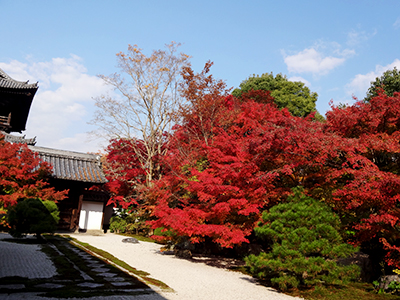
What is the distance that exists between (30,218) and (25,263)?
4255 mm

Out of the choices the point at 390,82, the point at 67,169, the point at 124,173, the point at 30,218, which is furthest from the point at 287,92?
the point at 30,218

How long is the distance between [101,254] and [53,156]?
452 inches

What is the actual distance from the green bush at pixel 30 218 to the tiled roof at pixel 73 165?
5.84 metres

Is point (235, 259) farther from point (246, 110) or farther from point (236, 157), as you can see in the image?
point (246, 110)

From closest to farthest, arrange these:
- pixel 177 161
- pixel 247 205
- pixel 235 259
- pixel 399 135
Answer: pixel 399 135, pixel 247 205, pixel 235 259, pixel 177 161

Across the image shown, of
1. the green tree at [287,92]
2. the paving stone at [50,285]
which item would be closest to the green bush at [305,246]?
the paving stone at [50,285]

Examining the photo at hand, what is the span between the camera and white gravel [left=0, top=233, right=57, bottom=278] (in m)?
6.93

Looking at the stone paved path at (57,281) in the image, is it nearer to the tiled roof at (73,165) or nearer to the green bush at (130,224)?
the tiled roof at (73,165)

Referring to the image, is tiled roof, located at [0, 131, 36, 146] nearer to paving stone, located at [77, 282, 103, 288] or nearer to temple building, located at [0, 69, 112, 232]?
temple building, located at [0, 69, 112, 232]

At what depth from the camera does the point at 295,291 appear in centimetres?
→ 739

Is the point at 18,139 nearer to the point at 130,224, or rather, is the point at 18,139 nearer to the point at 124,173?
the point at 124,173

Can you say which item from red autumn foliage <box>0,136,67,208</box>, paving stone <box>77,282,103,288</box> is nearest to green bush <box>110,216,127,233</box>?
red autumn foliage <box>0,136,67,208</box>

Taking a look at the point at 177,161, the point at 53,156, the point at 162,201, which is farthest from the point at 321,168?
the point at 53,156

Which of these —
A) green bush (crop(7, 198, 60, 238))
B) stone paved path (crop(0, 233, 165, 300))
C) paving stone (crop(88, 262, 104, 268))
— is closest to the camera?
stone paved path (crop(0, 233, 165, 300))
